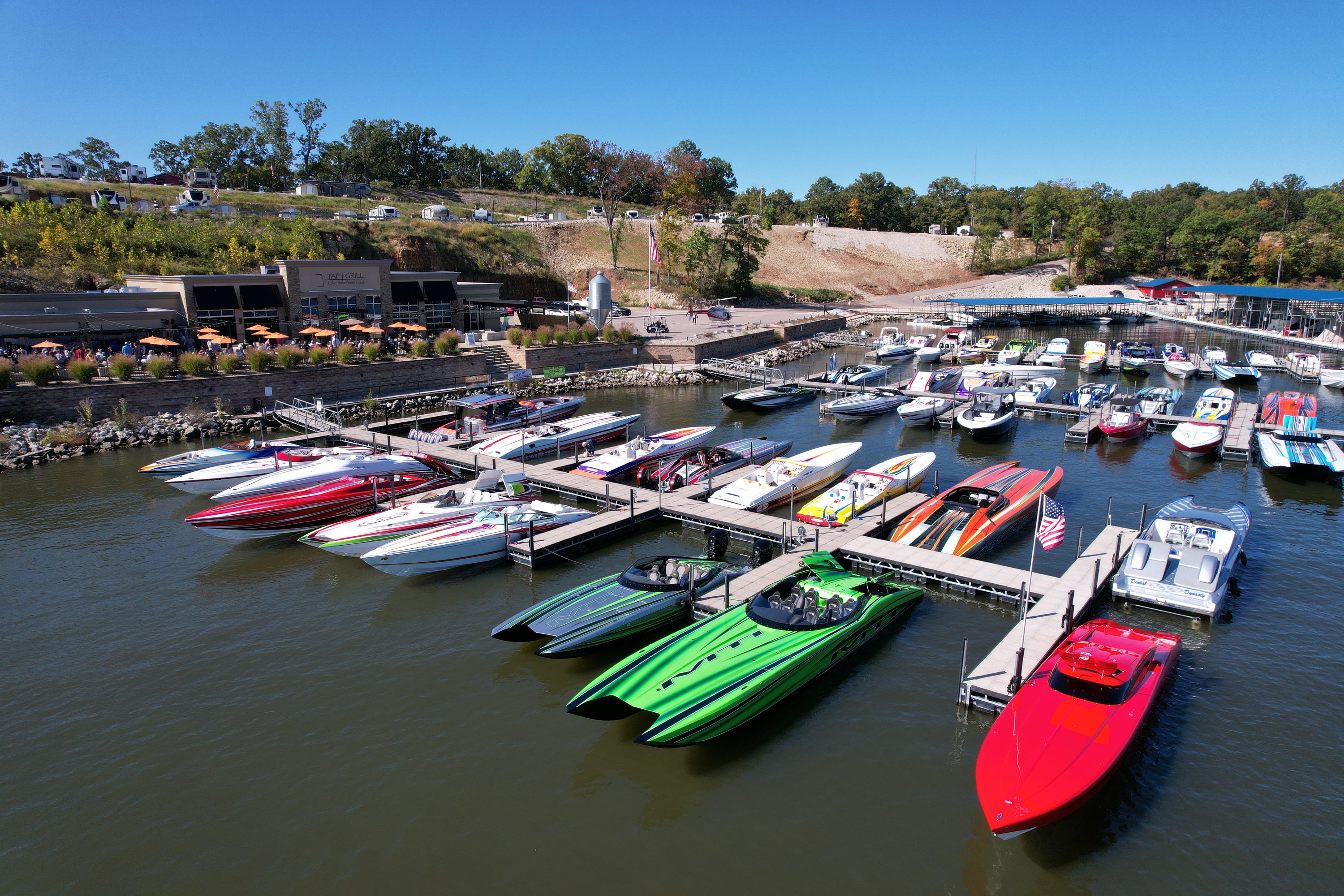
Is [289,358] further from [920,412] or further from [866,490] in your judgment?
[920,412]

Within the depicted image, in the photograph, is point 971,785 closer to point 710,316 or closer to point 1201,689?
point 1201,689

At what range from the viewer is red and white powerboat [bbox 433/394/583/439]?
33.5 m

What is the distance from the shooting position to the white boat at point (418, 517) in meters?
21.0

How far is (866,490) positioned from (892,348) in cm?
3878

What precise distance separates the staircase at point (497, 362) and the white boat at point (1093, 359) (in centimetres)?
3841

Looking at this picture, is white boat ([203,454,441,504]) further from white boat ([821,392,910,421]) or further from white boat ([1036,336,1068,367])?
white boat ([1036,336,1068,367])

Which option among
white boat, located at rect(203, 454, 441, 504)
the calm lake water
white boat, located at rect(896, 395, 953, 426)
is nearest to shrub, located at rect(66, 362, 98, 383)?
white boat, located at rect(203, 454, 441, 504)

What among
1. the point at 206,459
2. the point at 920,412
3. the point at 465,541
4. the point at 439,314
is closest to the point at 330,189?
the point at 439,314

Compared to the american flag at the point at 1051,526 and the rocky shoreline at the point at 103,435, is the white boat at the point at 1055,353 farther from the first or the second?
the rocky shoreline at the point at 103,435

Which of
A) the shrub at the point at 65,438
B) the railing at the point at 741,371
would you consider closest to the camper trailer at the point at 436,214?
the railing at the point at 741,371

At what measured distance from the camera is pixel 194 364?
3741 centimetres

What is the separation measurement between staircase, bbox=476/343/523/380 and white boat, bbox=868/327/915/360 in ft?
93.4

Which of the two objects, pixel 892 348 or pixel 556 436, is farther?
pixel 892 348

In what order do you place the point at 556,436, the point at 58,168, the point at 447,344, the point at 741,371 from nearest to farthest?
the point at 556,436, the point at 447,344, the point at 741,371, the point at 58,168
